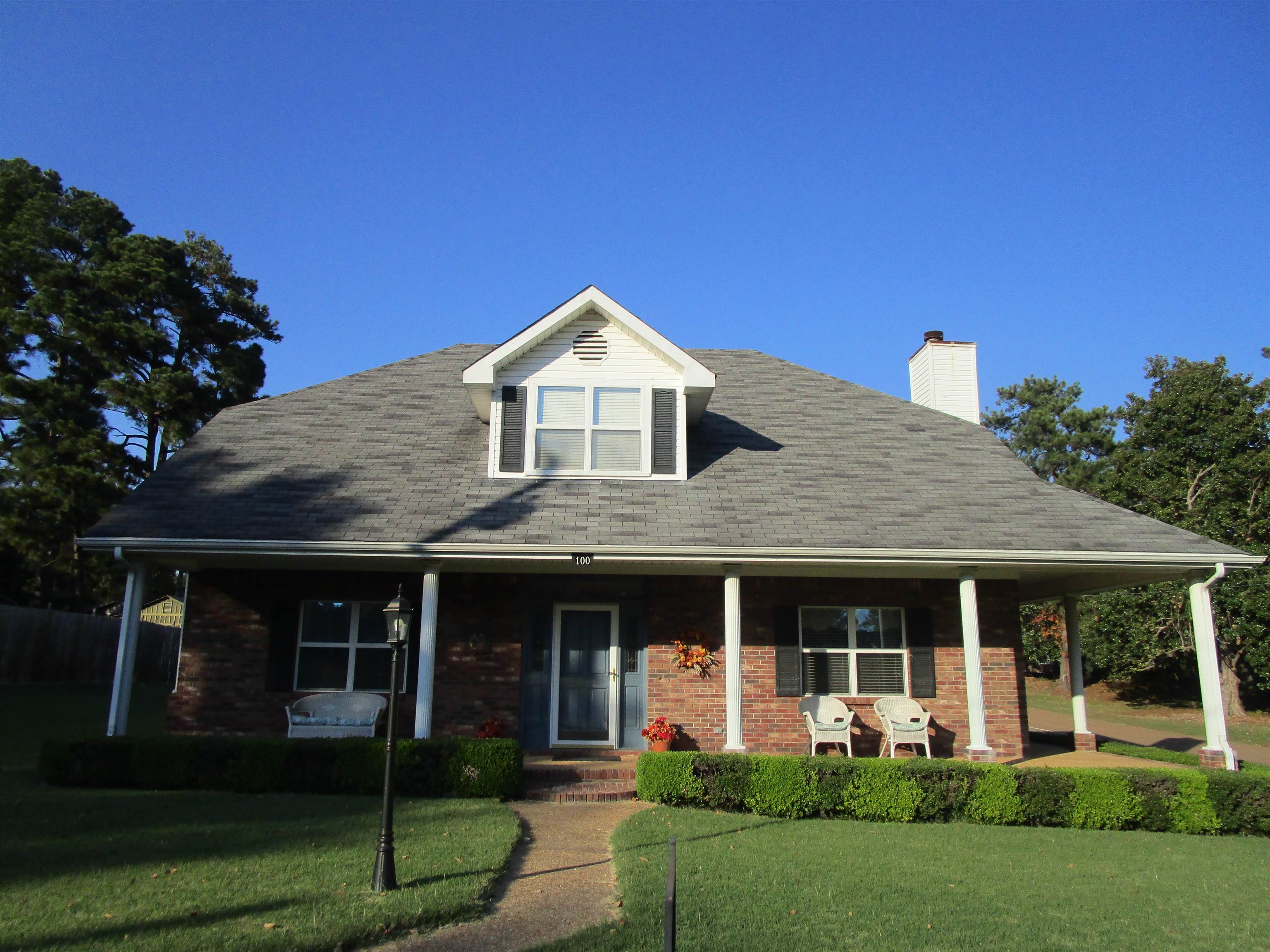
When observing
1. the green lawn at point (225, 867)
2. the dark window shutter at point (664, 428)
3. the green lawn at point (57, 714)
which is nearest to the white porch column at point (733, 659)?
the dark window shutter at point (664, 428)

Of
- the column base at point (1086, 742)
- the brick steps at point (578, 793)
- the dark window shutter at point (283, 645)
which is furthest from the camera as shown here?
the column base at point (1086, 742)

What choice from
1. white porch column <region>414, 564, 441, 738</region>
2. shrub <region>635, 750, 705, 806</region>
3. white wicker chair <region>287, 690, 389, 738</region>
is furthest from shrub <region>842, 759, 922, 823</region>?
white wicker chair <region>287, 690, 389, 738</region>

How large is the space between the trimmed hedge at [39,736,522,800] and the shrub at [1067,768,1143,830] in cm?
614

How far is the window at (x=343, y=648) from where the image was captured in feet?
42.5

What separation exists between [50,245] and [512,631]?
1063 inches

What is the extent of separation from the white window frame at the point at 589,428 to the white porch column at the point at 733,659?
98.2 inches

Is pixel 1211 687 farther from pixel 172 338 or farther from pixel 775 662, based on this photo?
pixel 172 338

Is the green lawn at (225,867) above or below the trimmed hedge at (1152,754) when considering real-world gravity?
below

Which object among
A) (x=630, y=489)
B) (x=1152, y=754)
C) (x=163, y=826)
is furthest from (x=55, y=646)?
(x=1152, y=754)

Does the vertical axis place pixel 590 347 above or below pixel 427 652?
above

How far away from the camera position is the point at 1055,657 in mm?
34531

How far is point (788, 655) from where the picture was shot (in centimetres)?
1291

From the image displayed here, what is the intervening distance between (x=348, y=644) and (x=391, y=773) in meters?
6.89

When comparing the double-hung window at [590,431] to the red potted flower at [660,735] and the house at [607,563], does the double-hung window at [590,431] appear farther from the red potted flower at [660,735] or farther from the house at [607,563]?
the red potted flower at [660,735]
